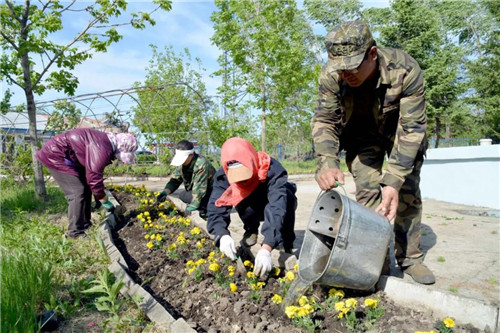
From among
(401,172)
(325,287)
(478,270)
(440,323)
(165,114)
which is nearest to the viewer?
(440,323)

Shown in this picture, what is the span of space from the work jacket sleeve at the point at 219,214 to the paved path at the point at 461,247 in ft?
3.45

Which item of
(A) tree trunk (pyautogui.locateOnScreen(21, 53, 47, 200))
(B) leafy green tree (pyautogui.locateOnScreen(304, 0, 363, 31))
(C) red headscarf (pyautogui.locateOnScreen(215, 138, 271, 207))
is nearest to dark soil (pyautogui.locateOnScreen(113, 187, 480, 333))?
(C) red headscarf (pyautogui.locateOnScreen(215, 138, 271, 207))

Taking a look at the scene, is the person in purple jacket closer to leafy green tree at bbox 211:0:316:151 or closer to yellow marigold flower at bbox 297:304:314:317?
yellow marigold flower at bbox 297:304:314:317

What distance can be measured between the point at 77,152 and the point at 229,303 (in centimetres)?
297

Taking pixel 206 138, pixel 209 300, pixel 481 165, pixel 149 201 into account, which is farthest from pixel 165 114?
pixel 209 300

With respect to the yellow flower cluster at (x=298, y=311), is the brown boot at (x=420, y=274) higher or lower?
lower

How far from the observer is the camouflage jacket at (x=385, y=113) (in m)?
2.14

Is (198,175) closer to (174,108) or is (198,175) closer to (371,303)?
(371,303)

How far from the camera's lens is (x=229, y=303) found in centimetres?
223

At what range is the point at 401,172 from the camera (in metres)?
2.10

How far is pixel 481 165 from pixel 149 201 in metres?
5.71

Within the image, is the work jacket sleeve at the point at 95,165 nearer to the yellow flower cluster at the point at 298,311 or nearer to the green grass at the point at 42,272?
the green grass at the point at 42,272

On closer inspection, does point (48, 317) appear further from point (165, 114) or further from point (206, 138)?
point (165, 114)

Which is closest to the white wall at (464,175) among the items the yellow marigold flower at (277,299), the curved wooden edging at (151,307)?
the yellow marigold flower at (277,299)
